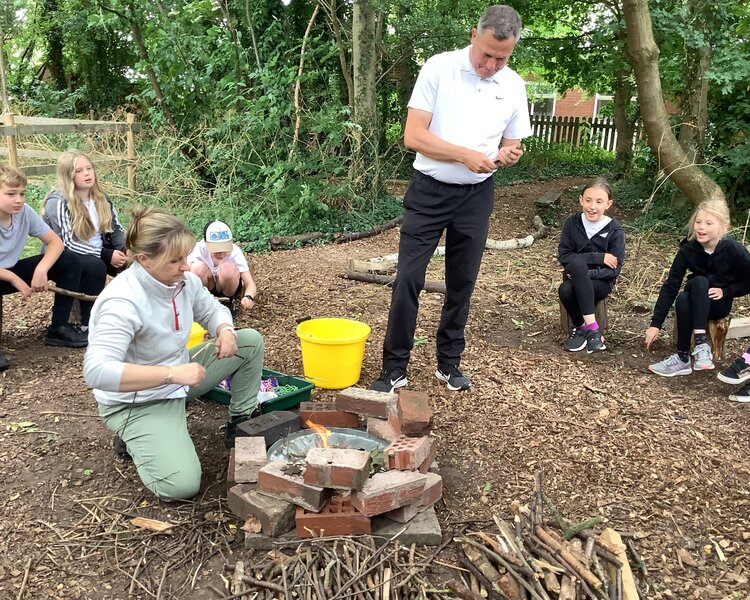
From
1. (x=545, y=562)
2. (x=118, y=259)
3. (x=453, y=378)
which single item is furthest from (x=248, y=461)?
(x=118, y=259)

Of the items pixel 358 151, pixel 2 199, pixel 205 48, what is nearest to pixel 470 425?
pixel 2 199

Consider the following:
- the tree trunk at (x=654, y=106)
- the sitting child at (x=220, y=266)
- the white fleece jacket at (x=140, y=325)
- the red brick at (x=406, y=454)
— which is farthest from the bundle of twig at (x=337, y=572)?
the tree trunk at (x=654, y=106)

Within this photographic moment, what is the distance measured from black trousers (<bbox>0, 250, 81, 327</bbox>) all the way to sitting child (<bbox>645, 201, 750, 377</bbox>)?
3.95 m

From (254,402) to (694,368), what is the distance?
2870mm

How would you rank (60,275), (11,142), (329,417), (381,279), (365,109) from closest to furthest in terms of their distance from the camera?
(329,417)
(60,275)
(381,279)
(11,142)
(365,109)

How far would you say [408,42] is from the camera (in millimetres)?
10492

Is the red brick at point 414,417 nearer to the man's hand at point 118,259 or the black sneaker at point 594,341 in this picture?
the black sneaker at point 594,341

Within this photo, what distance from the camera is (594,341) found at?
4598mm

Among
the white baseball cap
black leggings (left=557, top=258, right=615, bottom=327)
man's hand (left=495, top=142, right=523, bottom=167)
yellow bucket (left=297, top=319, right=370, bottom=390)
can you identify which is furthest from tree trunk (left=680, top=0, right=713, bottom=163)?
the white baseball cap

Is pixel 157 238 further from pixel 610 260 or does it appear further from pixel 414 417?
pixel 610 260

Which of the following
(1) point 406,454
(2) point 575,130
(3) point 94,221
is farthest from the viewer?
(2) point 575,130

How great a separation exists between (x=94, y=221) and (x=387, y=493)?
335 cm

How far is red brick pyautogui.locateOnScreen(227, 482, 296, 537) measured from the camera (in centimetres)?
247

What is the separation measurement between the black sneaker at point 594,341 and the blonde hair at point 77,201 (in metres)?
3.56
